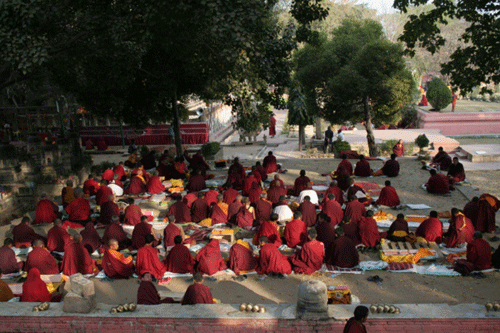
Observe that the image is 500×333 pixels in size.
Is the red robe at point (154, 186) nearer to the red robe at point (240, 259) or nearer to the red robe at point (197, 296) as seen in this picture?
the red robe at point (240, 259)

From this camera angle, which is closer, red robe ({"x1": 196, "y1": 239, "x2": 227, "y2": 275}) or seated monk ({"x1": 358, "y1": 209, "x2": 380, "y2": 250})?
red robe ({"x1": 196, "y1": 239, "x2": 227, "y2": 275})

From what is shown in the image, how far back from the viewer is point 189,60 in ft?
50.0

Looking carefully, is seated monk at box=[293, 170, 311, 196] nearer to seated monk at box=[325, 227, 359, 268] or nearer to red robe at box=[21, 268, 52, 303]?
seated monk at box=[325, 227, 359, 268]

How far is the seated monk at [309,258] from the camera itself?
32.0 ft

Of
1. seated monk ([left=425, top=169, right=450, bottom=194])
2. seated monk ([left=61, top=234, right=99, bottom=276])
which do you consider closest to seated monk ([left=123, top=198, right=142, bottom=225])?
seated monk ([left=61, top=234, right=99, bottom=276])

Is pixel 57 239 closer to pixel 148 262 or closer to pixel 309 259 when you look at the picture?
pixel 148 262

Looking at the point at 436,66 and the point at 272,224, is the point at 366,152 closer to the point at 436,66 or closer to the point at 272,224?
the point at 272,224

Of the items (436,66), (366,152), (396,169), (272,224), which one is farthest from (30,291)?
(436,66)

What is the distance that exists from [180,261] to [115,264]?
132 centimetres

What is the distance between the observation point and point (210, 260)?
9.71 meters

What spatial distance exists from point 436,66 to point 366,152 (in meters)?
38.9

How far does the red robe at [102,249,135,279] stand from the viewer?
380 inches

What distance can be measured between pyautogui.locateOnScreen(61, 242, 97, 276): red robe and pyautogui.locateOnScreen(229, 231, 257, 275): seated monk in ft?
9.85

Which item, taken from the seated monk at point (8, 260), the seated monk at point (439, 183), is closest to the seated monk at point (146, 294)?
the seated monk at point (8, 260)
